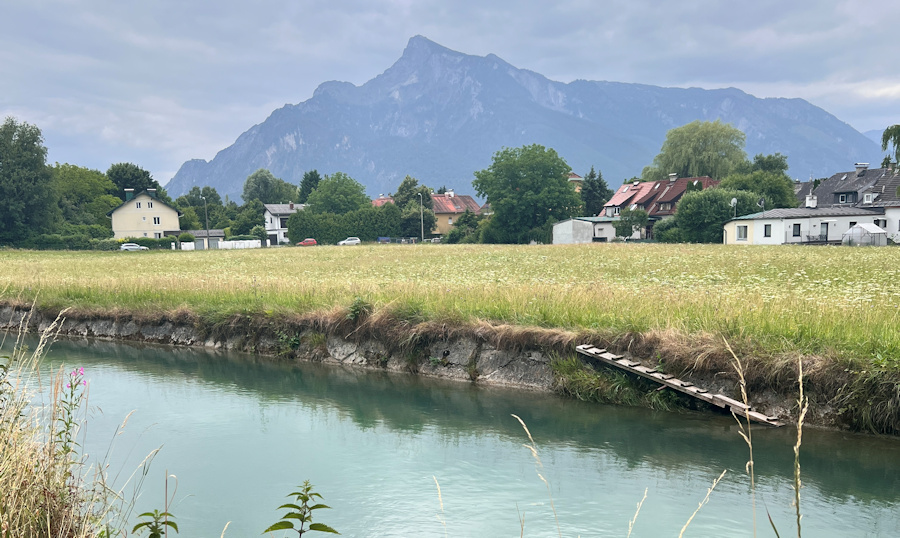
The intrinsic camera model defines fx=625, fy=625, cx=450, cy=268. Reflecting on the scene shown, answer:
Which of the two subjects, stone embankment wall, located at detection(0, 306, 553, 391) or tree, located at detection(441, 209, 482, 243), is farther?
tree, located at detection(441, 209, 482, 243)

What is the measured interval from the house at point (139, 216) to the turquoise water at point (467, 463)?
9584 cm

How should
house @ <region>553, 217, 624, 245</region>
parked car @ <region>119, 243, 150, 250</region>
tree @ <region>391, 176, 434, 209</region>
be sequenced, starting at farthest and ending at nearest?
tree @ <region>391, 176, 434, 209</region>, parked car @ <region>119, 243, 150, 250</region>, house @ <region>553, 217, 624, 245</region>

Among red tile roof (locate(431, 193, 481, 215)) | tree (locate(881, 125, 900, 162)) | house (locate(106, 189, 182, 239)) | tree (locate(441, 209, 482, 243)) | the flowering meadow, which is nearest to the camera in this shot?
the flowering meadow

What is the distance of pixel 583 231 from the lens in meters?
79.6

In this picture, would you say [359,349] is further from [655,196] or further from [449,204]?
[449,204]

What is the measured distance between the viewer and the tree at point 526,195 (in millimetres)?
85188

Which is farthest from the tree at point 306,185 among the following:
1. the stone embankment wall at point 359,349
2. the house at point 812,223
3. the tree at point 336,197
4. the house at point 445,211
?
the stone embankment wall at point 359,349

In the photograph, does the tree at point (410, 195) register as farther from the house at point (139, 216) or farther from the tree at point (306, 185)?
the house at point (139, 216)

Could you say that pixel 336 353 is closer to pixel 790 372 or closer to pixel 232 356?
pixel 232 356

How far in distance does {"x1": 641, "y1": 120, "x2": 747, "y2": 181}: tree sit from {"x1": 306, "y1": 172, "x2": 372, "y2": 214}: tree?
56.5 metres

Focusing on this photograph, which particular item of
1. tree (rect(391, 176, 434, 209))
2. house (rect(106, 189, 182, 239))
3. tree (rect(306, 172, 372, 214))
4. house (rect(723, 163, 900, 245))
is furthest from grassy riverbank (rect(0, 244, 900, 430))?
tree (rect(391, 176, 434, 209))

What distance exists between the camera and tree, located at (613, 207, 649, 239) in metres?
79.8

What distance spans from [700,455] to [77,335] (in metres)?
21.0

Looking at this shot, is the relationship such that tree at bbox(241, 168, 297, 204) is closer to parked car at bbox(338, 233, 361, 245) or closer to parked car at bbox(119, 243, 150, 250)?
parked car at bbox(338, 233, 361, 245)
